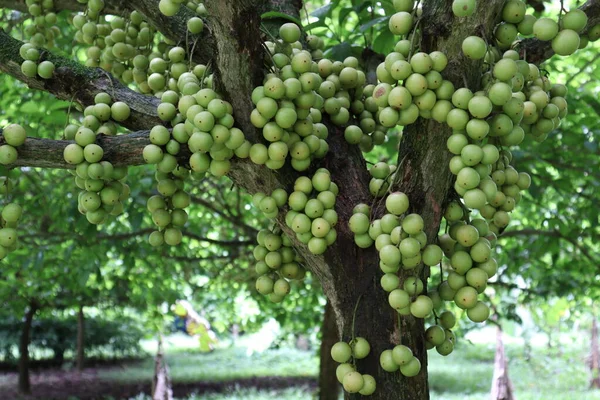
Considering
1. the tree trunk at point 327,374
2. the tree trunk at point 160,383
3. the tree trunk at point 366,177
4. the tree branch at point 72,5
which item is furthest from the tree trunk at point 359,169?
the tree trunk at point 160,383

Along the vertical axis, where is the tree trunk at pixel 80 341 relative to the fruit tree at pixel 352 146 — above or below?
below

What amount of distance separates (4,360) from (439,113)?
14.0 meters

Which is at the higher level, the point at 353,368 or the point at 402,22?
the point at 402,22

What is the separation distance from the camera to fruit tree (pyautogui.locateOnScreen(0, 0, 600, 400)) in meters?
1.67

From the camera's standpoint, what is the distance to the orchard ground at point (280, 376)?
10281mm

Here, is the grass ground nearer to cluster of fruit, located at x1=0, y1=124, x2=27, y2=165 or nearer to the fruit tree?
the fruit tree

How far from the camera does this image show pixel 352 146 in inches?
84.6

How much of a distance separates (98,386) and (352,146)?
1065 cm

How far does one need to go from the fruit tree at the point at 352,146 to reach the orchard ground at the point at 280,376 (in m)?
8.29

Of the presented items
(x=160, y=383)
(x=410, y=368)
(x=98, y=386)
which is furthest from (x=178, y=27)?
(x=98, y=386)

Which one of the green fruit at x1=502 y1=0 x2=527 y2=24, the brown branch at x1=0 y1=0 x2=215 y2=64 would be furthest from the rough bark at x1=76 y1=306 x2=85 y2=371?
the green fruit at x1=502 y1=0 x2=527 y2=24

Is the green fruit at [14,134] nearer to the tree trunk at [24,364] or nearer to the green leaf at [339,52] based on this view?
the green leaf at [339,52]

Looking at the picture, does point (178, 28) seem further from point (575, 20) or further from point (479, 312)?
point (479, 312)

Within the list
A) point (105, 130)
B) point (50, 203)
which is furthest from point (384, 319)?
point (50, 203)
